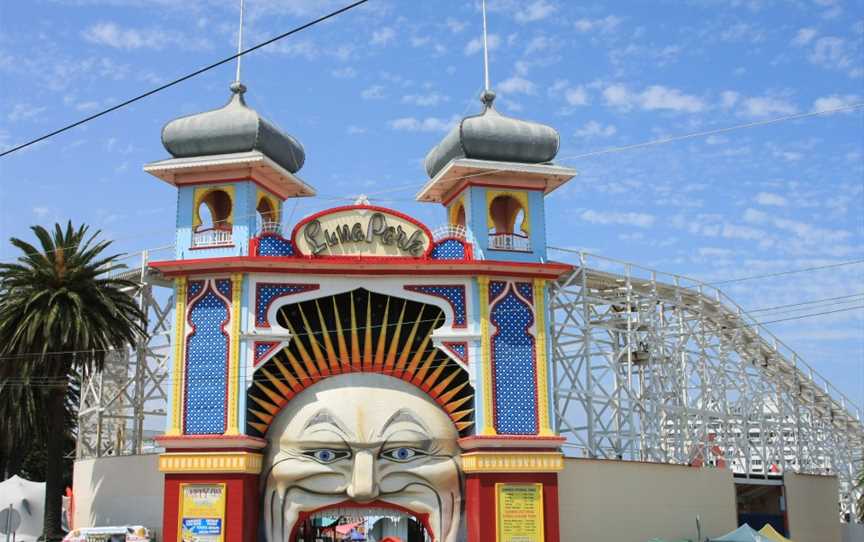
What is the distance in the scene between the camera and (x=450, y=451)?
2886 centimetres

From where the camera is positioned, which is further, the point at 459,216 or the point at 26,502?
the point at 26,502

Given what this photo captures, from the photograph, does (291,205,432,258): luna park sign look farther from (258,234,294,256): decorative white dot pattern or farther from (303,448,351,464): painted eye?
(303,448,351,464): painted eye

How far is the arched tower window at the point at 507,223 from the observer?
104ft

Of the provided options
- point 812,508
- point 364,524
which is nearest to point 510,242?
point 812,508

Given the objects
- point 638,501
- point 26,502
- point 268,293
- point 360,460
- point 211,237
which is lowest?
point 638,501

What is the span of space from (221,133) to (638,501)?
17.4m

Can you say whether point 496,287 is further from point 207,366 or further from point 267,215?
point 207,366

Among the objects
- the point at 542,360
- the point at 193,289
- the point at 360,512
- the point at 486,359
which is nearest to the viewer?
the point at 360,512

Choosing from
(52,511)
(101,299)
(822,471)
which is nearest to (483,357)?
(101,299)

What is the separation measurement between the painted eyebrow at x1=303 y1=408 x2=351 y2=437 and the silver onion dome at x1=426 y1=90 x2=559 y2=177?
9141 millimetres

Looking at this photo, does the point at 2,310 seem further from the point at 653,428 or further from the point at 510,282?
the point at 653,428

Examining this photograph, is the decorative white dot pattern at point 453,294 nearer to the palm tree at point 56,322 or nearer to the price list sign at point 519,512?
the price list sign at point 519,512

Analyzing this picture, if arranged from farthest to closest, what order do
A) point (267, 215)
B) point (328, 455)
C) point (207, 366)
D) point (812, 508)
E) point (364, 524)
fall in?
point (364, 524), point (812, 508), point (267, 215), point (207, 366), point (328, 455)

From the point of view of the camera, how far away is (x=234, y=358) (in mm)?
28734
